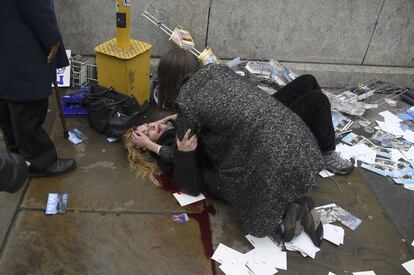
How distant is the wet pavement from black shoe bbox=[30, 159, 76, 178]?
48mm

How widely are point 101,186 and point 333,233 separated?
1.83 m

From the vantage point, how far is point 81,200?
2.83 meters

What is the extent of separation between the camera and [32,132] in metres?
2.69

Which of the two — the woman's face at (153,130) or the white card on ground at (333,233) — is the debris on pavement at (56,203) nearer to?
the woman's face at (153,130)

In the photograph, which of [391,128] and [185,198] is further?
[391,128]

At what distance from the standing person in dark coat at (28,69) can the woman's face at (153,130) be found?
2.43ft

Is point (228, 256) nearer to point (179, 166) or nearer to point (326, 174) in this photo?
point (179, 166)

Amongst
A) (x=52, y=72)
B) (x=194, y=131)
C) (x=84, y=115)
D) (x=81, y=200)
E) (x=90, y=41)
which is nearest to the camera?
(x=194, y=131)

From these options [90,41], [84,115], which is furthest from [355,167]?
[90,41]

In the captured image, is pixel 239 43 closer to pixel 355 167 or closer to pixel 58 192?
pixel 355 167

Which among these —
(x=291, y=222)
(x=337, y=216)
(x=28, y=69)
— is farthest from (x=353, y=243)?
(x=28, y=69)

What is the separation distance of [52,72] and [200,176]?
1310 millimetres

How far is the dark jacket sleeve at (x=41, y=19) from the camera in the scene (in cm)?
223

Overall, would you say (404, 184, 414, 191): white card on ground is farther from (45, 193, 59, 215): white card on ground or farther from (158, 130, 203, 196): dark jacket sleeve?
(45, 193, 59, 215): white card on ground
